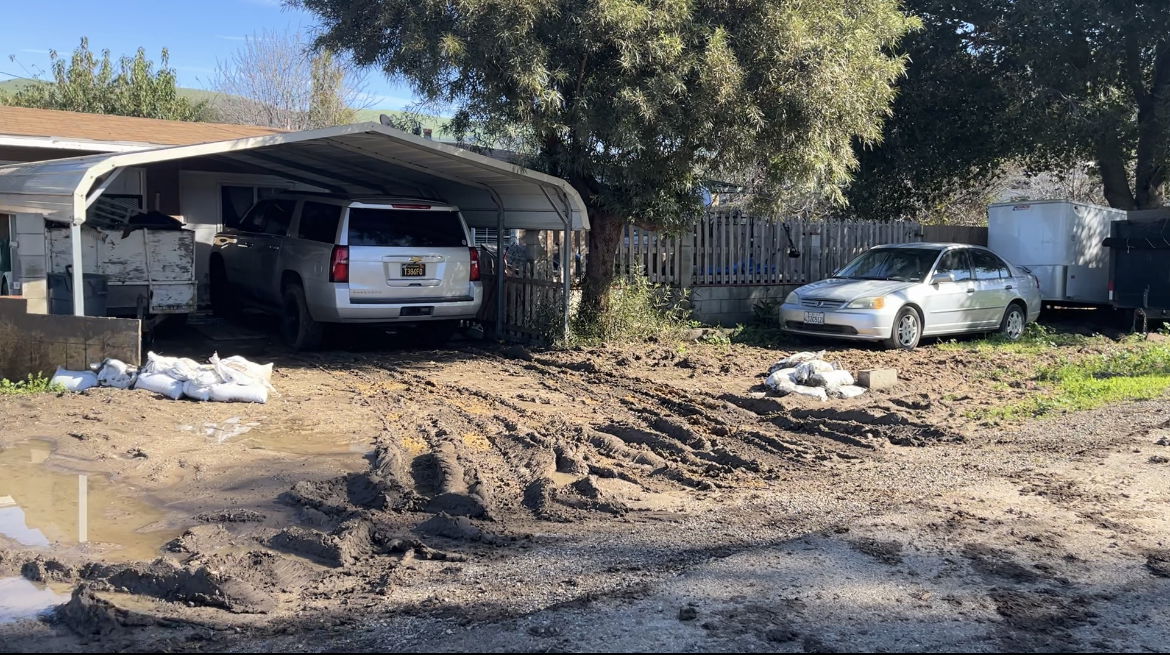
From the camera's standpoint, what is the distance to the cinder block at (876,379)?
10.3 m

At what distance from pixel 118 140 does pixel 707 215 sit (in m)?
8.95

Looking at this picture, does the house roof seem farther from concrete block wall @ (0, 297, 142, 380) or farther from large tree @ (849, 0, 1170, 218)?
large tree @ (849, 0, 1170, 218)

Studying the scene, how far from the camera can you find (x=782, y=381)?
10.2m

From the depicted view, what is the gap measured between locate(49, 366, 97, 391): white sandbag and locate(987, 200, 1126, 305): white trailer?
1474 centimetres

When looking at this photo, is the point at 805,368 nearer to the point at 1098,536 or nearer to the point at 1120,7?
the point at 1098,536

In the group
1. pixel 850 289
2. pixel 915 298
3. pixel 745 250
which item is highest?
pixel 745 250

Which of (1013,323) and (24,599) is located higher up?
(1013,323)

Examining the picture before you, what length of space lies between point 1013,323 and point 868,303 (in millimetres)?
3491

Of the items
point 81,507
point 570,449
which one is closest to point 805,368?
point 570,449

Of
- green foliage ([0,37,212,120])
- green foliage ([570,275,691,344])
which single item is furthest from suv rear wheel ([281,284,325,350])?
green foliage ([0,37,212,120])

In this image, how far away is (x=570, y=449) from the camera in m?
7.76

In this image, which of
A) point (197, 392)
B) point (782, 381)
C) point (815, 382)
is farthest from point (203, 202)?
point (815, 382)

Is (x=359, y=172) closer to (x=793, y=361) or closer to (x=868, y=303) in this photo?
(x=793, y=361)

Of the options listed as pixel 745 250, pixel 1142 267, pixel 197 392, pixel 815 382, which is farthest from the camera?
pixel 745 250
